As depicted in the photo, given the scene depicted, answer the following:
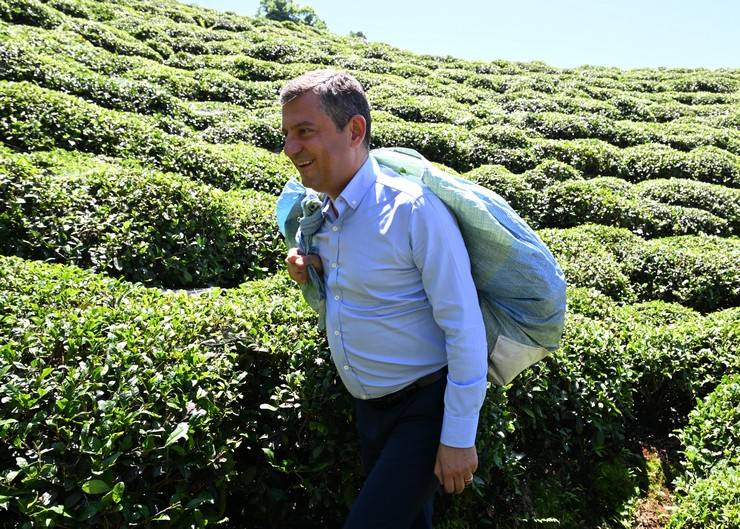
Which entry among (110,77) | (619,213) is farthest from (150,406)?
(110,77)

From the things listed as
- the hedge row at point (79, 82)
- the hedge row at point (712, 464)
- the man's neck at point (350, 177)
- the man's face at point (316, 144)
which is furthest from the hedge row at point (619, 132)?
the man's face at point (316, 144)

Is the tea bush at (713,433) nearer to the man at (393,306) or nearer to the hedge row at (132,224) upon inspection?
the man at (393,306)

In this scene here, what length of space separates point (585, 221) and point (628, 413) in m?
4.87

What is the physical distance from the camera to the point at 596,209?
891 cm

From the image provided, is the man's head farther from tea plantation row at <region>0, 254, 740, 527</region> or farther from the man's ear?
tea plantation row at <region>0, 254, 740, 527</region>

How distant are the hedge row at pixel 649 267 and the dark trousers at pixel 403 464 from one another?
4472mm

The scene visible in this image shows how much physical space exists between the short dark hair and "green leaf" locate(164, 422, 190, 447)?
4.82ft

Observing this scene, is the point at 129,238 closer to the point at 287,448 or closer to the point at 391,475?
the point at 287,448

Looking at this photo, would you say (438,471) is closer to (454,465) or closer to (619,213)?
(454,465)

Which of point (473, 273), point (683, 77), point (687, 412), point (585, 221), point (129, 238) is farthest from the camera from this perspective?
point (683, 77)

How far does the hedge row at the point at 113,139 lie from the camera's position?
7.11m

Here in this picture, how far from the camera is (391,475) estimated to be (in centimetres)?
228

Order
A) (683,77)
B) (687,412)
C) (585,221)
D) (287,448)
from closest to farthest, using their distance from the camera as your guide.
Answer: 1. (287,448)
2. (687,412)
3. (585,221)
4. (683,77)

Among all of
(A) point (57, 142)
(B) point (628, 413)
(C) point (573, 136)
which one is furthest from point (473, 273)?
(C) point (573, 136)
